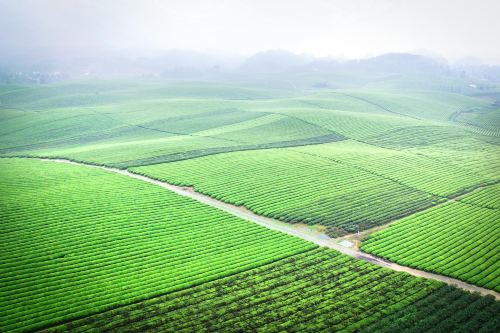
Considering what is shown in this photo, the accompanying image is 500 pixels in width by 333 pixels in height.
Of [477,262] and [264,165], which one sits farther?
[264,165]

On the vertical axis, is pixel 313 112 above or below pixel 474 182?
above

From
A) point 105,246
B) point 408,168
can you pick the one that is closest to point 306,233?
point 105,246

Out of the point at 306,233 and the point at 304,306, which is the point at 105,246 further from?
the point at 306,233

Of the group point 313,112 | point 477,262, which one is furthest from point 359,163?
point 313,112

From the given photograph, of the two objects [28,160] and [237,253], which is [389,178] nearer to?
[237,253]

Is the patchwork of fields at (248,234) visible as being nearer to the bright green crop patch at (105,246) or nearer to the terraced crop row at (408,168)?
the bright green crop patch at (105,246)

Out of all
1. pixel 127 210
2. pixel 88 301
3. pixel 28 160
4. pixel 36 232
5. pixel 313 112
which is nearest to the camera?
pixel 88 301
